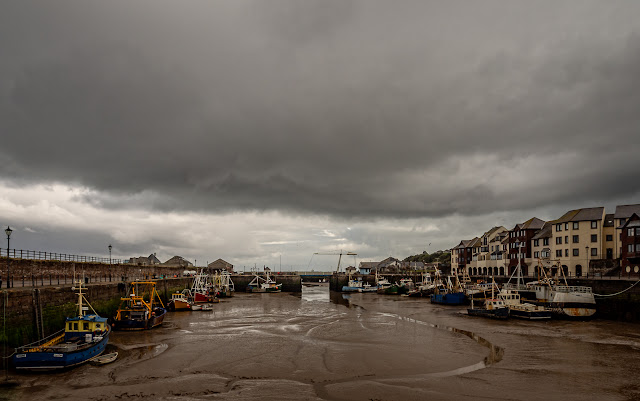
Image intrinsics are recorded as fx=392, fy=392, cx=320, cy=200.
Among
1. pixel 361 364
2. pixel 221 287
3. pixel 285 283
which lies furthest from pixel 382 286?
pixel 361 364

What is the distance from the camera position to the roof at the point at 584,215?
265 ft

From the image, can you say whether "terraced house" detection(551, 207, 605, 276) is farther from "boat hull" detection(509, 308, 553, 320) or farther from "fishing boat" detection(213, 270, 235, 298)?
"fishing boat" detection(213, 270, 235, 298)

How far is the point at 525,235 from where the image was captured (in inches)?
3856

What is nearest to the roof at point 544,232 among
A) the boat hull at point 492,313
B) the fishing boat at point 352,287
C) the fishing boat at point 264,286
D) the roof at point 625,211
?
the roof at point 625,211

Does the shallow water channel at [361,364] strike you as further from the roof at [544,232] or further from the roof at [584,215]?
the roof at [544,232]

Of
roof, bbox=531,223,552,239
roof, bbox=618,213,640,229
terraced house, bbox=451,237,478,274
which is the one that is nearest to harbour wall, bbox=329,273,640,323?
roof, bbox=618,213,640,229

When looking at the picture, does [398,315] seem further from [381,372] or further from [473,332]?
[381,372]

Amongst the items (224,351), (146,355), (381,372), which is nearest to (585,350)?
(381,372)

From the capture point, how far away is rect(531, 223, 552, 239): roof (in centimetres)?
9134

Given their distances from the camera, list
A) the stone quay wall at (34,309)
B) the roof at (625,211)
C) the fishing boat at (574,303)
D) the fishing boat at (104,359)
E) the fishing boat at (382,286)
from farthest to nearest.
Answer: the fishing boat at (382,286), the roof at (625,211), the fishing boat at (574,303), the stone quay wall at (34,309), the fishing boat at (104,359)

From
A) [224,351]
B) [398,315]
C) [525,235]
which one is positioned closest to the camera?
[224,351]

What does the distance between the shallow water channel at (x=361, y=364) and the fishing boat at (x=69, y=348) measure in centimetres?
73

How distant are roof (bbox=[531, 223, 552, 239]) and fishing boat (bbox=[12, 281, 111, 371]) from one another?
91460mm

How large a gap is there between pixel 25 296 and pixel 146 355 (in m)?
11.5
